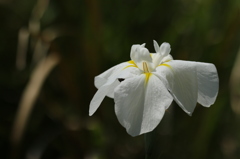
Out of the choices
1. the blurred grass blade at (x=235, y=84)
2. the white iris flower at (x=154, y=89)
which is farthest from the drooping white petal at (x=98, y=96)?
the blurred grass blade at (x=235, y=84)

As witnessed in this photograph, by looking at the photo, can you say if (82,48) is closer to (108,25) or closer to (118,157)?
(108,25)

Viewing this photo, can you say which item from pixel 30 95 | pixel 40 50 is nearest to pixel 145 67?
pixel 30 95

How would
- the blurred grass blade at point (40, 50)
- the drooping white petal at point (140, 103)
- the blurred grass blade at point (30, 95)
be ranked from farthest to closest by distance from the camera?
1. the blurred grass blade at point (40, 50)
2. the blurred grass blade at point (30, 95)
3. the drooping white petal at point (140, 103)

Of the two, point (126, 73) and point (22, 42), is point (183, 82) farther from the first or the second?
point (22, 42)

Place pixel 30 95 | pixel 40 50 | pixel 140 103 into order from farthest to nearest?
pixel 40 50, pixel 30 95, pixel 140 103

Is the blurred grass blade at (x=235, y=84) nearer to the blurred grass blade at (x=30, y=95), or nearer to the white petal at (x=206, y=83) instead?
the blurred grass blade at (x=30, y=95)

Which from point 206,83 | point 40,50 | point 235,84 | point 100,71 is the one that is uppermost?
point 206,83
